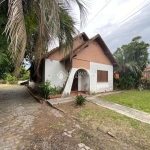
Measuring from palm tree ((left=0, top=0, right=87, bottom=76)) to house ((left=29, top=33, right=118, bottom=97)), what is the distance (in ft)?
16.5

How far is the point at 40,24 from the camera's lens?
10.6 ft

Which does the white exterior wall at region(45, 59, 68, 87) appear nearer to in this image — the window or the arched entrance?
the arched entrance

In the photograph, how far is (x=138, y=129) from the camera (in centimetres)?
455

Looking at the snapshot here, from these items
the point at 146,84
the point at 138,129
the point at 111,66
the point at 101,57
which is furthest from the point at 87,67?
the point at 146,84

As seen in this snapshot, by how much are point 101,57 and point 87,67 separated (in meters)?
2.80

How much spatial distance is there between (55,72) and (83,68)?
118 inches

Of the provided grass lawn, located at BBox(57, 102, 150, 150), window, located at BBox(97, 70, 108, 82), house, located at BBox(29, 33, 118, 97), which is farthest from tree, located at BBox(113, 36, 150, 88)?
grass lawn, located at BBox(57, 102, 150, 150)

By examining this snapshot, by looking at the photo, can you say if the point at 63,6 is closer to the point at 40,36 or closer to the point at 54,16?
the point at 54,16

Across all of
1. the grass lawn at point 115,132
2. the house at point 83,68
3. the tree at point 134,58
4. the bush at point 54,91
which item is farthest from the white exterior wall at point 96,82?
the grass lawn at point 115,132

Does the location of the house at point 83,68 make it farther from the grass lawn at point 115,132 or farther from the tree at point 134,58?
the grass lawn at point 115,132

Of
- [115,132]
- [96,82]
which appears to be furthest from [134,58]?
[115,132]

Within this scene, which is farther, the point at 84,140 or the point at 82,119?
the point at 82,119

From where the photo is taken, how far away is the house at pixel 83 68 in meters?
11.0

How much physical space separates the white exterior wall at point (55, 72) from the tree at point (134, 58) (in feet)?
30.4
